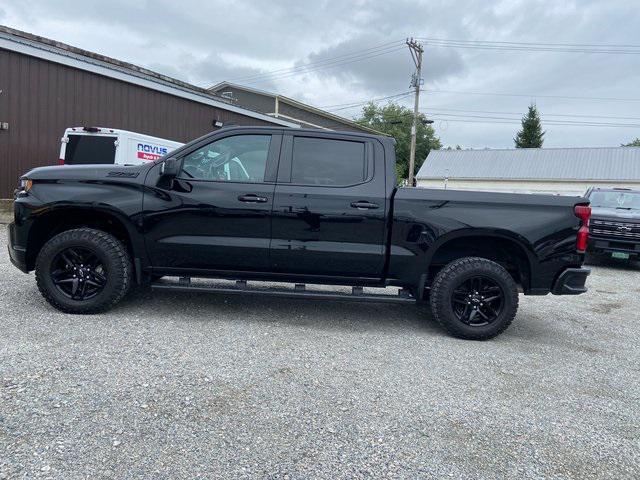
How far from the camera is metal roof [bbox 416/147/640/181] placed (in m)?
35.6

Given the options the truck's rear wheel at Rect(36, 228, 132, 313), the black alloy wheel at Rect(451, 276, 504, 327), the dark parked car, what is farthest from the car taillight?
the dark parked car

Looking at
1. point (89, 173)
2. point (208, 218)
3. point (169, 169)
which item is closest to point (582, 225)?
point (208, 218)

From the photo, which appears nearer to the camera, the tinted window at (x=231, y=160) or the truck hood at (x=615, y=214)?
the tinted window at (x=231, y=160)

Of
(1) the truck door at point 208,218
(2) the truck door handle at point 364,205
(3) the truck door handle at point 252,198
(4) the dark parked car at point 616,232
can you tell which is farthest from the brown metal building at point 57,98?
(4) the dark parked car at point 616,232

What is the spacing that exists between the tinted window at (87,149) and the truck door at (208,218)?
240 inches

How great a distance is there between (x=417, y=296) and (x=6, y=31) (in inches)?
514

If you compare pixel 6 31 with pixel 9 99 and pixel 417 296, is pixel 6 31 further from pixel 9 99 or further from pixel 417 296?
pixel 417 296

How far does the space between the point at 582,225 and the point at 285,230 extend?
2759 mm

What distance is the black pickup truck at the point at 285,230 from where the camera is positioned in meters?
4.40

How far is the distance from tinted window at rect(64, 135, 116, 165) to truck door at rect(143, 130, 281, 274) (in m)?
6.10

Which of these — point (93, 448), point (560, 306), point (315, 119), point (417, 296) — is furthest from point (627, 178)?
point (93, 448)

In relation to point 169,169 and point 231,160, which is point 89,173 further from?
point 231,160

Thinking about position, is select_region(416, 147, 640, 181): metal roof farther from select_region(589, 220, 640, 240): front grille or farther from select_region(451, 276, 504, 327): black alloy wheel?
select_region(451, 276, 504, 327): black alloy wheel

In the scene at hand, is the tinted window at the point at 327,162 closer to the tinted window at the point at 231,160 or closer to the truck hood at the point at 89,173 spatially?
the tinted window at the point at 231,160
